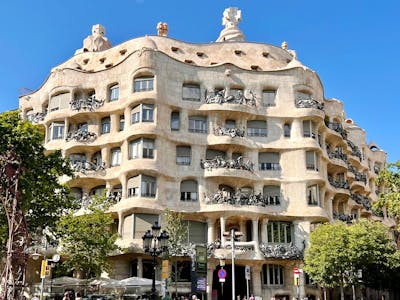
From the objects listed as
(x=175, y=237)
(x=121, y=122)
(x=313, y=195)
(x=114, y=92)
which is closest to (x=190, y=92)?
(x=121, y=122)

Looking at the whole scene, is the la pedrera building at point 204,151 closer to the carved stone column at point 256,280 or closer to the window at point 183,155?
the window at point 183,155

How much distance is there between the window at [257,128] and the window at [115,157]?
37.7ft

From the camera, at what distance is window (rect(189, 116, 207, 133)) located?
44.6 meters

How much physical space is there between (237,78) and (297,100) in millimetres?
5805

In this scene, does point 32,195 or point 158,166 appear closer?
point 32,195

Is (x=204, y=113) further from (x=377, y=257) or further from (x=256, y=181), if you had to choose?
(x=377, y=257)

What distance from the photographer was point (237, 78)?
46531 mm

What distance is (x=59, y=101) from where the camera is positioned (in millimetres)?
46906

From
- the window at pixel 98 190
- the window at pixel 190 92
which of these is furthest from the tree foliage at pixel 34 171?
the window at pixel 190 92

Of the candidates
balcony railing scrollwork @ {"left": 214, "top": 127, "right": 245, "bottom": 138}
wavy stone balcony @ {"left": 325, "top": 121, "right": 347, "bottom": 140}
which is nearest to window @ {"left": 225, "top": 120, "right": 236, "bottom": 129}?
balcony railing scrollwork @ {"left": 214, "top": 127, "right": 245, "bottom": 138}

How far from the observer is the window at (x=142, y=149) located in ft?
136

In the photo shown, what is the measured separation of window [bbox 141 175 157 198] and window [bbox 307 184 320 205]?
13.3 m

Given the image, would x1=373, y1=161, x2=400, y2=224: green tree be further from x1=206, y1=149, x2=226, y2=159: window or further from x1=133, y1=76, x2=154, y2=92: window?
x1=133, y1=76, x2=154, y2=92: window

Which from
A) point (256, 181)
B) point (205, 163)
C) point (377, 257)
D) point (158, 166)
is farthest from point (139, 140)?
point (377, 257)
